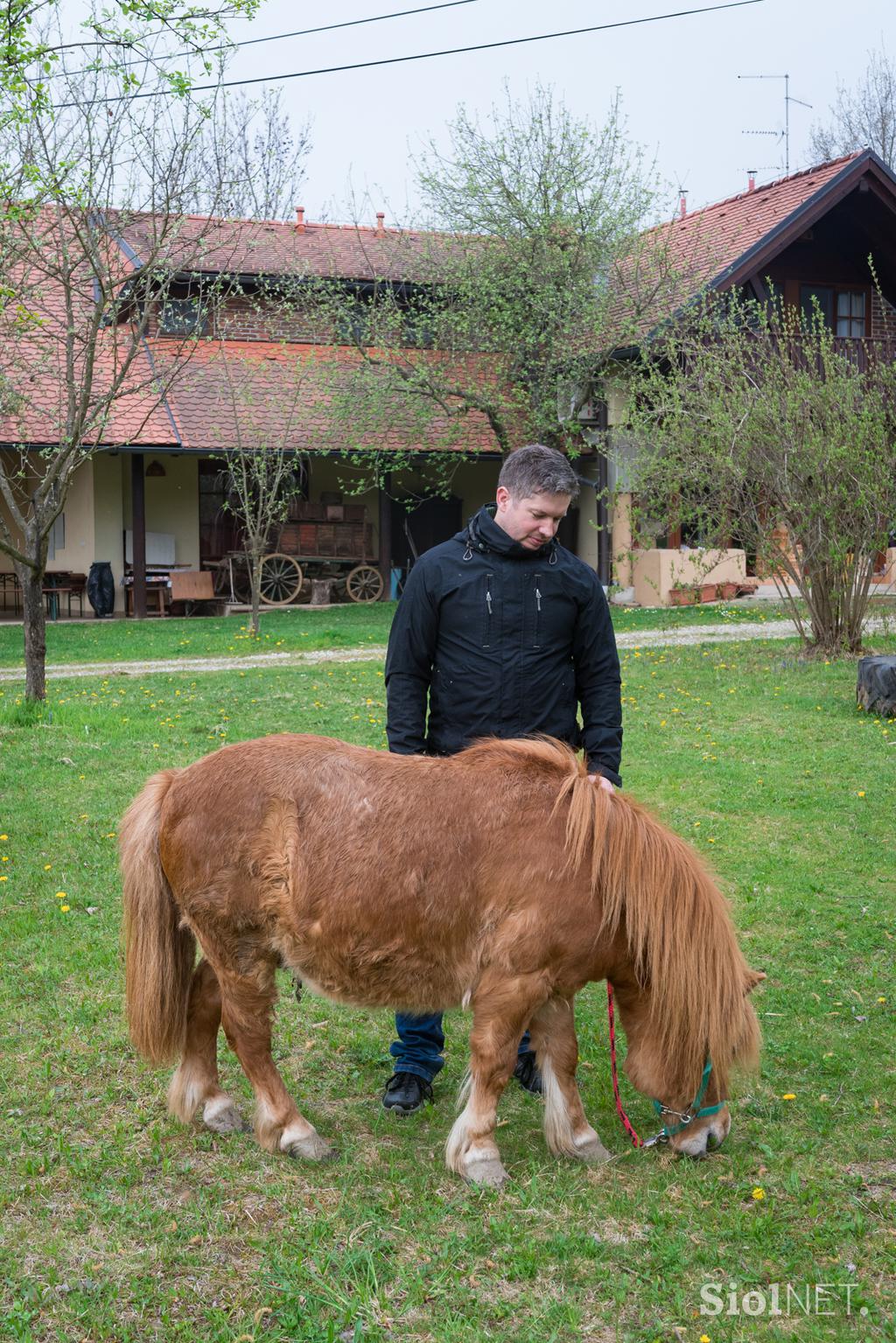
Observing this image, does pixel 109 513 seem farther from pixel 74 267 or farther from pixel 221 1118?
pixel 221 1118

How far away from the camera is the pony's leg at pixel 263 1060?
3.54 meters

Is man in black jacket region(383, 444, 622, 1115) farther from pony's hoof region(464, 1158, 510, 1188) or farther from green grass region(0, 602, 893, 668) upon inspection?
green grass region(0, 602, 893, 668)

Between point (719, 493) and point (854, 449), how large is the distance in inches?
72.1

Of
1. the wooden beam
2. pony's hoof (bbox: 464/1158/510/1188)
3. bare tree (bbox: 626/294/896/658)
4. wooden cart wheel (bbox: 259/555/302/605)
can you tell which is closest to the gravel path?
bare tree (bbox: 626/294/896/658)

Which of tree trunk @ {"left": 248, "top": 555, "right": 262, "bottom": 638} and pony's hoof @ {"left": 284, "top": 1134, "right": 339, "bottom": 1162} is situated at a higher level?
tree trunk @ {"left": 248, "top": 555, "right": 262, "bottom": 638}

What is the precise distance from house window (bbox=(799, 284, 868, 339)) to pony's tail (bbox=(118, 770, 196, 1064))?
Answer: 72.6ft

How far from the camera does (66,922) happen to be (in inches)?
220

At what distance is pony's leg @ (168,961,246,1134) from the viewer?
12.5 feet

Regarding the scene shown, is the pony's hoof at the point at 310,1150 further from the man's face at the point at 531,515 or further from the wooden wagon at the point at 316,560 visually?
the wooden wagon at the point at 316,560

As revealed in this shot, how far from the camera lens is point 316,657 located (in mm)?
15492

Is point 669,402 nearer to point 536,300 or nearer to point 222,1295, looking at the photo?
point 536,300

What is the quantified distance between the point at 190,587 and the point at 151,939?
1911 centimetres

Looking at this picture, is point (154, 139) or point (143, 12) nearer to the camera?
point (143, 12)

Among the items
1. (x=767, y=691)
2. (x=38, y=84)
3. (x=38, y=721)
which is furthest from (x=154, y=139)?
(x=767, y=691)
